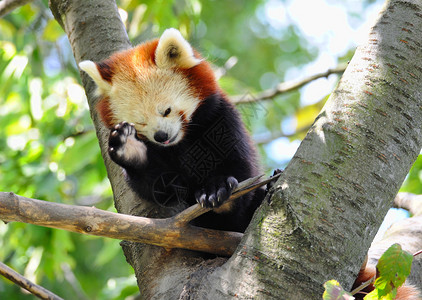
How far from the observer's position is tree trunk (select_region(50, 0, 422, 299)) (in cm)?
141

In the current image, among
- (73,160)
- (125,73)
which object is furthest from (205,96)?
(73,160)

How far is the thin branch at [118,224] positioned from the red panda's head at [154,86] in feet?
2.38

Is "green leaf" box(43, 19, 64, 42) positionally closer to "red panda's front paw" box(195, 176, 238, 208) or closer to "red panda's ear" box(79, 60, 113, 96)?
"red panda's ear" box(79, 60, 113, 96)

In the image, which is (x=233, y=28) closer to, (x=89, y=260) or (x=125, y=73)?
(x=89, y=260)

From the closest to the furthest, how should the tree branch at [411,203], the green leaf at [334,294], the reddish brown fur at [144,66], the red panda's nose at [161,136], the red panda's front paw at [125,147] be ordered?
the green leaf at [334,294]
the red panda's front paw at [125,147]
the red panda's nose at [161,136]
the reddish brown fur at [144,66]
the tree branch at [411,203]

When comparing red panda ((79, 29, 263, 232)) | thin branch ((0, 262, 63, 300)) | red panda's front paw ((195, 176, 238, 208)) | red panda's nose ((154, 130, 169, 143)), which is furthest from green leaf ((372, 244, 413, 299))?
red panda's nose ((154, 130, 169, 143))

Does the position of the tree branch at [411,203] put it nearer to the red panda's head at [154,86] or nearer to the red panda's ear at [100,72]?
the red panda's head at [154,86]

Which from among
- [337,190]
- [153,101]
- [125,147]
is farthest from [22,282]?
[337,190]

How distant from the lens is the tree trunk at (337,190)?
4.62ft

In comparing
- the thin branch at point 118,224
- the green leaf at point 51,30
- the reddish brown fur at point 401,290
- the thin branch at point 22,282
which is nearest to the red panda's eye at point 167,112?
the thin branch at point 118,224

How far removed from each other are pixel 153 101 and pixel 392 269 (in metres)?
1.51

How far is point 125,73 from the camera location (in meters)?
2.39

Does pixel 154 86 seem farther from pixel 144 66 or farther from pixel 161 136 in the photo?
pixel 161 136

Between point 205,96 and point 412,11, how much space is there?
118 centimetres
